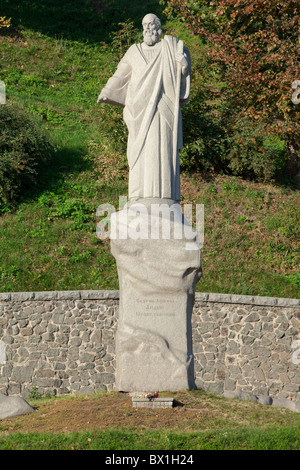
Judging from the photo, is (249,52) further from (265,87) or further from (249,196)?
(249,196)

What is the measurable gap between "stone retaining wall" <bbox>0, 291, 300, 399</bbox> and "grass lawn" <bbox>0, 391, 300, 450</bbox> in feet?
15.5

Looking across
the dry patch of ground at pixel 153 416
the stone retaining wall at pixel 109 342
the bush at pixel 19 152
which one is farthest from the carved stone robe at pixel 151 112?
the bush at pixel 19 152

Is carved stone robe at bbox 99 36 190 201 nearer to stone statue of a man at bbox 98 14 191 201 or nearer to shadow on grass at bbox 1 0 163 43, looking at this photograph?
stone statue of a man at bbox 98 14 191 201

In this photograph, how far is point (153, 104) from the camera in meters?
7.90

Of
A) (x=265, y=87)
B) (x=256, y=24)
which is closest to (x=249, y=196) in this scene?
(x=265, y=87)

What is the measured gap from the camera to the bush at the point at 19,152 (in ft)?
53.8

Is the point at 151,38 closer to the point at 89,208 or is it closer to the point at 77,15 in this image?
the point at 89,208

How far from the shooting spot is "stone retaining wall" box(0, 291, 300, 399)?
40.9 ft

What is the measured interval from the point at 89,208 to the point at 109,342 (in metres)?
4.67

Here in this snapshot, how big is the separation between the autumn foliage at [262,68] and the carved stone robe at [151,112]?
898 centimetres

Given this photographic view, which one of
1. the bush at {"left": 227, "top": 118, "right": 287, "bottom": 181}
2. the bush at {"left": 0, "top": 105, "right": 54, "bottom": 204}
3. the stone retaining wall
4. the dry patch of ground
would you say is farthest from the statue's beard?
the bush at {"left": 227, "top": 118, "right": 287, "bottom": 181}

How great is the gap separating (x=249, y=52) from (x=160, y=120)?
10.5 meters

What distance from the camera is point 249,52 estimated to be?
17.4m

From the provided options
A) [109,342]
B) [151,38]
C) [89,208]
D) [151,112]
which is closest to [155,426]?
[151,112]
